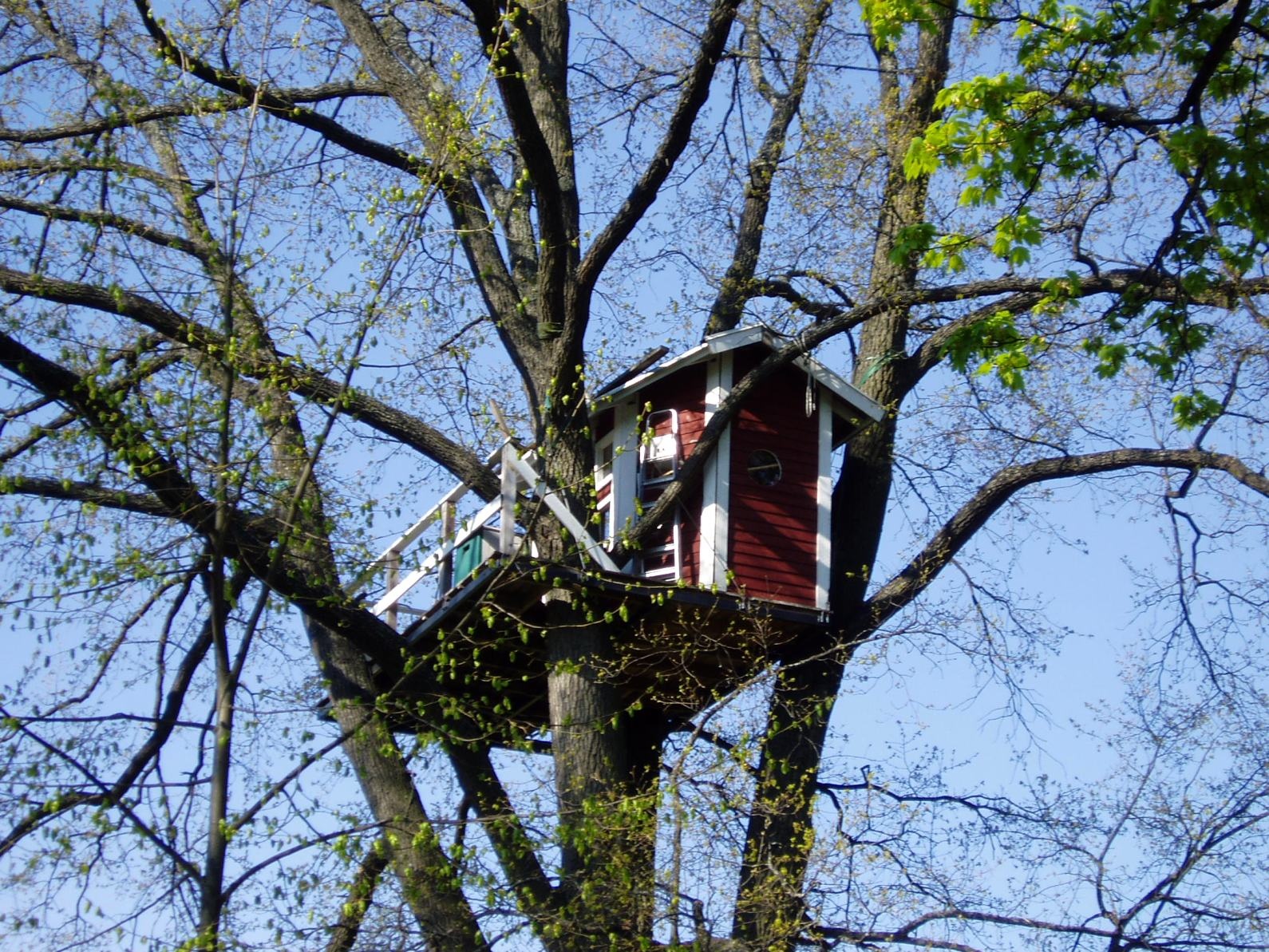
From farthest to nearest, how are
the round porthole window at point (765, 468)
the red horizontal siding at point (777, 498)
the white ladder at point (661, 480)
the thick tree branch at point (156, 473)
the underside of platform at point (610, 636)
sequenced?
the round porthole window at point (765, 468) < the white ladder at point (661, 480) < the red horizontal siding at point (777, 498) < the underside of platform at point (610, 636) < the thick tree branch at point (156, 473)

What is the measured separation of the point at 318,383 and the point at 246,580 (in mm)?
1264

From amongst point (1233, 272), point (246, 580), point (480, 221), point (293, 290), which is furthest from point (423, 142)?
point (1233, 272)

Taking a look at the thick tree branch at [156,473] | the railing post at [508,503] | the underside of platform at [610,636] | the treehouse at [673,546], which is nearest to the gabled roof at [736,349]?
the treehouse at [673,546]

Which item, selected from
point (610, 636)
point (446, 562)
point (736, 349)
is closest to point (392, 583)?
point (446, 562)

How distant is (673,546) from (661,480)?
2.12 ft

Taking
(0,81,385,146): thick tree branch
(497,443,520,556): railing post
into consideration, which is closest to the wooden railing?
(497,443,520,556): railing post

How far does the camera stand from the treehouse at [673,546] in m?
10.7

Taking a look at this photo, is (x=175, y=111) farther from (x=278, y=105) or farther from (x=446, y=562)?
(x=446, y=562)

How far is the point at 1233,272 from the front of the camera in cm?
845

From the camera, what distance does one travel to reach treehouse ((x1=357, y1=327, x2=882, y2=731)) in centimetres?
1074

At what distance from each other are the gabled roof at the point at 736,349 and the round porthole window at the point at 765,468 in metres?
0.67

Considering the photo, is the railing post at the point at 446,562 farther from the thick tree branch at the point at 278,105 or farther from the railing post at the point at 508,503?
the thick tree branch at the point at 278,105

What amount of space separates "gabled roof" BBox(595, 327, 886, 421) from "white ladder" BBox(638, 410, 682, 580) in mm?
304

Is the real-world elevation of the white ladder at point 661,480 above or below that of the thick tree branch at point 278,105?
below
